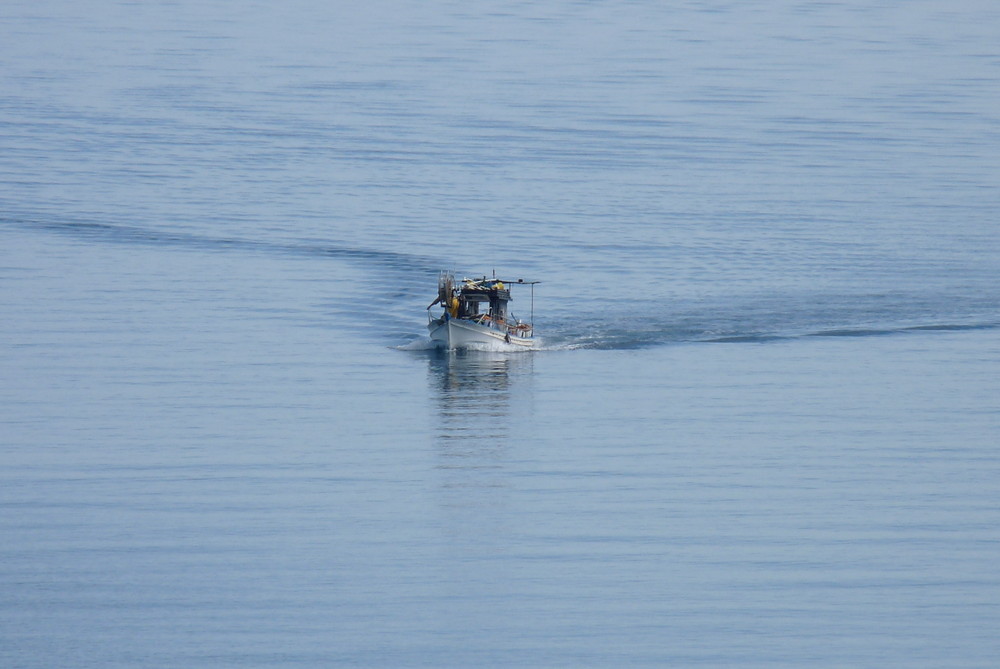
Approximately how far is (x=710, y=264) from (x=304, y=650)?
182 ft

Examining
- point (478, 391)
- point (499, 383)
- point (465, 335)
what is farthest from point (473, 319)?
point (478, 391)

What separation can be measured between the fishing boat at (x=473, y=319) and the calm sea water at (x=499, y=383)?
1037mm

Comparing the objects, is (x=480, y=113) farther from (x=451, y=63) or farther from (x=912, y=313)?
(x=912, y=313)

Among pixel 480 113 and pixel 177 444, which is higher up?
pixel 480 113

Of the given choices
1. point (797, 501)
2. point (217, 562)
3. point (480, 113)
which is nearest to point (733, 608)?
point (797, 501)

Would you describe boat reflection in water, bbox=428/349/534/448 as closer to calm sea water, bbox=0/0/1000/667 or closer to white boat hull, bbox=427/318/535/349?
calm sea water, bbox=0/0/1000/667

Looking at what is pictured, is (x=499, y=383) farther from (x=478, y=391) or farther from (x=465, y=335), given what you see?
(x=465, y=335)

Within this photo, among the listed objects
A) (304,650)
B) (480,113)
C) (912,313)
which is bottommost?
(304,650)

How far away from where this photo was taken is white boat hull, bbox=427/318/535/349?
2945 inches

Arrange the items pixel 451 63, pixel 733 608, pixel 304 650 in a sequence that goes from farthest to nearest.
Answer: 1. pixel 451 63
2. pixel 733 608
3. pixel 304 650

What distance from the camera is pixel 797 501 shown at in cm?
5219

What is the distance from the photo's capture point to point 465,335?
75.6m

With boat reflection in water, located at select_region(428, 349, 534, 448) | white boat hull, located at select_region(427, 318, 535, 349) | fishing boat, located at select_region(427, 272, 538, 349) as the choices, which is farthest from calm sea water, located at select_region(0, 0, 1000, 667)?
fishing boat, located at select_region(427, 272, 538, 349)

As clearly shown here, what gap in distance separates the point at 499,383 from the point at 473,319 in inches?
273
